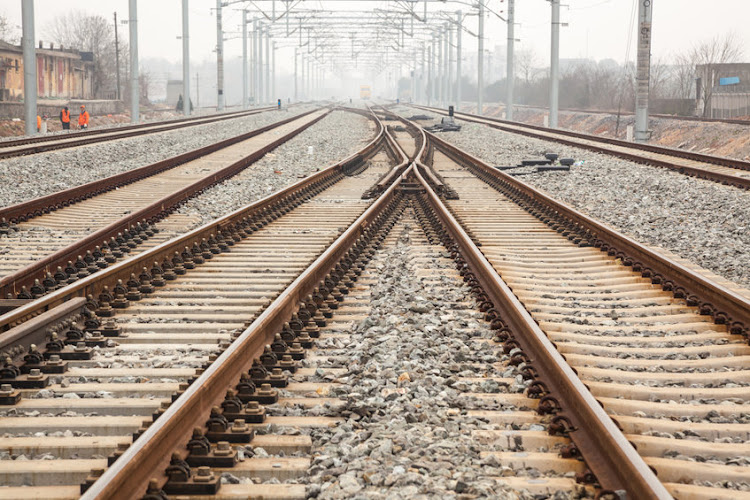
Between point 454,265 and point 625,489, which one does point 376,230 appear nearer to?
point 454,265

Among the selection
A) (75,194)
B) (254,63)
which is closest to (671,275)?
(75,194)

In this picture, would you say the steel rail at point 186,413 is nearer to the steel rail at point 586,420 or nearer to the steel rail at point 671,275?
the steel rail at point 586,420

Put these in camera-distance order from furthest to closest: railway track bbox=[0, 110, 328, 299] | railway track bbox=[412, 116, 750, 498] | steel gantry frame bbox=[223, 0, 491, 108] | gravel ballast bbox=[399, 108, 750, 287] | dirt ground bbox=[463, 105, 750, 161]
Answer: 1. steel gantry frame bbox=[223, 0, 491, 108]
2. dirt ground bbox=[463, 105, 750, 161]
3. gravel ballast bbox=[399, 108, 750, 287]
4. railway track bbox=[0, 110, 328, 299]
5. railway track bbox=[412, 116, 750, 498]

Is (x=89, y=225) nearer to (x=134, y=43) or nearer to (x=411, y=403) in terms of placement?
(x=411, y=403)

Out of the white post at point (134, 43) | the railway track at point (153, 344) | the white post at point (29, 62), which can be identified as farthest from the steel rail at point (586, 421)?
the white post at point (134, 43)

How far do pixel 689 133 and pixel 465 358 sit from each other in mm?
31617

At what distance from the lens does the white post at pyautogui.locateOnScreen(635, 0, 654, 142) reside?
2755 centimetres

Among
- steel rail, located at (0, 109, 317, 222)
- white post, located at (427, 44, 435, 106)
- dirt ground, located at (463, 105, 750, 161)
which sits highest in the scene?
white post, located at (427, 44, 435, 106)

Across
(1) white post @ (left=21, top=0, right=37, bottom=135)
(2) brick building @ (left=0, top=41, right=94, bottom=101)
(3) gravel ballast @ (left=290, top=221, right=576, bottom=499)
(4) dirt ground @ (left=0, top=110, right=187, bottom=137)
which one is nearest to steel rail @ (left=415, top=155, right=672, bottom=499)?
(3) gravel ballast @ (left=290, top=221, right=576, bottom=499)

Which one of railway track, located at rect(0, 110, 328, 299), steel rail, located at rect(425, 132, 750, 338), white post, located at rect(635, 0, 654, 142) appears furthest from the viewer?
white post, located at rect(635, 0, 654, 142)

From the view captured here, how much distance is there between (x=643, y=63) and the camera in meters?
28.0

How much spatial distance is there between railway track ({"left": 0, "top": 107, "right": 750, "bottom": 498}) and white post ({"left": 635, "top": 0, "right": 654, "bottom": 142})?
19.5m

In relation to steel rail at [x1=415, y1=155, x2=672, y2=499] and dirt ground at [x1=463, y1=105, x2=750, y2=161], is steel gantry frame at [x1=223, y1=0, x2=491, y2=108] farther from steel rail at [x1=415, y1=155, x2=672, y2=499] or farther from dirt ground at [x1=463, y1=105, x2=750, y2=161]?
steel rail at [x1=415, y1=155, x2=672, y2=499]

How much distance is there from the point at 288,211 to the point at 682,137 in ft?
85.1
